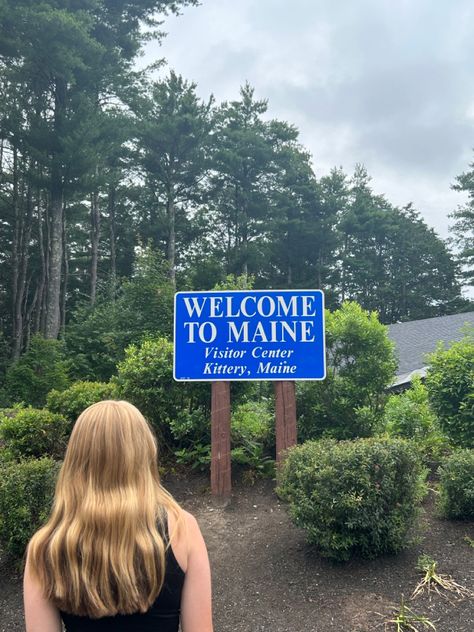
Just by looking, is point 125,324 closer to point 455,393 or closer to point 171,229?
point 455,393

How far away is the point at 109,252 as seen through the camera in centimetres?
3073

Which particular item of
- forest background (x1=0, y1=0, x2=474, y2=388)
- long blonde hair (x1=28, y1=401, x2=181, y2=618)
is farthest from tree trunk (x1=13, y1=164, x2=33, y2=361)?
long blonde hair (x1=28, y1=401, x2=181, y2=618)

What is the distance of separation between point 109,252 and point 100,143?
13244 millimetres

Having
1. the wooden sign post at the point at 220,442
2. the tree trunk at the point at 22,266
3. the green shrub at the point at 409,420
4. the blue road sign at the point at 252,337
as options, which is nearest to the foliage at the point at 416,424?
the green shrub at the point at 409,420

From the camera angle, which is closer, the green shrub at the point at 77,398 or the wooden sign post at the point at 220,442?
the wooden sign post at the point at 220,442

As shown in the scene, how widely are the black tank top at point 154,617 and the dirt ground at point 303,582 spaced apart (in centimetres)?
Result: 172

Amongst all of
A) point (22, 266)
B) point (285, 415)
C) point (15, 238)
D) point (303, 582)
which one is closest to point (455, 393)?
point (285, 415)

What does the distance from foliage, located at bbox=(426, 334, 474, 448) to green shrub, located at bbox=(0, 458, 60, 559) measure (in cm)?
353

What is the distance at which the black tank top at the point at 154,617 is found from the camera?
4.33ft

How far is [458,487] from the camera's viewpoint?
367 centimetres

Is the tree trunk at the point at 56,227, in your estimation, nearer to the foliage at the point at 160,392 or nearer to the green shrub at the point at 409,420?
the foliage at the point at 160,392

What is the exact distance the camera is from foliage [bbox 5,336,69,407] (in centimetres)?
1008

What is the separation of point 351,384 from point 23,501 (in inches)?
120

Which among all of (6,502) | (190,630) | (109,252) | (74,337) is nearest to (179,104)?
(109,252)
